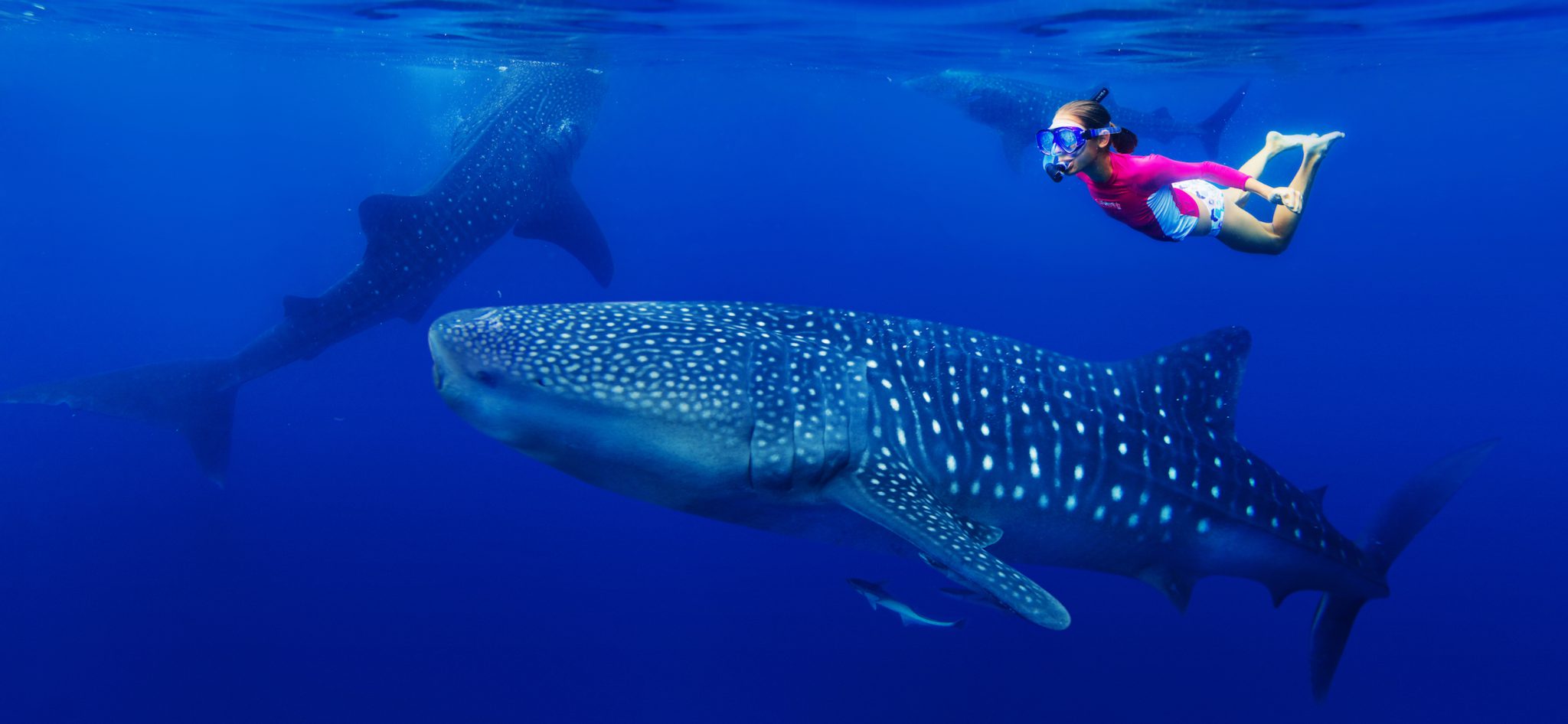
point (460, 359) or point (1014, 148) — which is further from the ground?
point (1014, 148)

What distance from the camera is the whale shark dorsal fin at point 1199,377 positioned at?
15.9 feet

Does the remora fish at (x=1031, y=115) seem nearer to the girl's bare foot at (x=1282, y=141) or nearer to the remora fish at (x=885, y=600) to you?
the girl's bare foot at (x=1282, y=141)

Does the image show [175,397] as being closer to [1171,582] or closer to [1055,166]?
[1055,166]

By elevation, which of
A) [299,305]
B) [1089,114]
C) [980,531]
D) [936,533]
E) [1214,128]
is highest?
[1214,128]

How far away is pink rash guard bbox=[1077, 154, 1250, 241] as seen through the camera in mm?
4262

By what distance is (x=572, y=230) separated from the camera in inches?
494

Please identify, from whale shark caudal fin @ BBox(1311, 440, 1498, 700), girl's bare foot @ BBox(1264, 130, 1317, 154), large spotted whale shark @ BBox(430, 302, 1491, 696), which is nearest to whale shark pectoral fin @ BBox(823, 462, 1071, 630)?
large spotted whale shark @ BBox(430, 302, 1491, 696)

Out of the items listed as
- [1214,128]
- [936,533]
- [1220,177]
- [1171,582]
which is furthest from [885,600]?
[1214,128]

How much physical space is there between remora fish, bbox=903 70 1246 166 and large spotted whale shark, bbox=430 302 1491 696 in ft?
36.2

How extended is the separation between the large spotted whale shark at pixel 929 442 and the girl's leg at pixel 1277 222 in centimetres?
62

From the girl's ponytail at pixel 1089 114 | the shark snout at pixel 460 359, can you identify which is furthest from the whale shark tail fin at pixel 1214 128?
the shark snout at pixel 460 359

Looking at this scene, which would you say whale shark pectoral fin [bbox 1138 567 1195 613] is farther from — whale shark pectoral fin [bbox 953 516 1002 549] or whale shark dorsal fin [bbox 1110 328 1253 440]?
whale shark pectoral fin [bbox 953 516 1002 549]

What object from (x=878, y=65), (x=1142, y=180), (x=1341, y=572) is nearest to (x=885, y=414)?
(x=1142, y=180)

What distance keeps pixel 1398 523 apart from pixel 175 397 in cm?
1061
